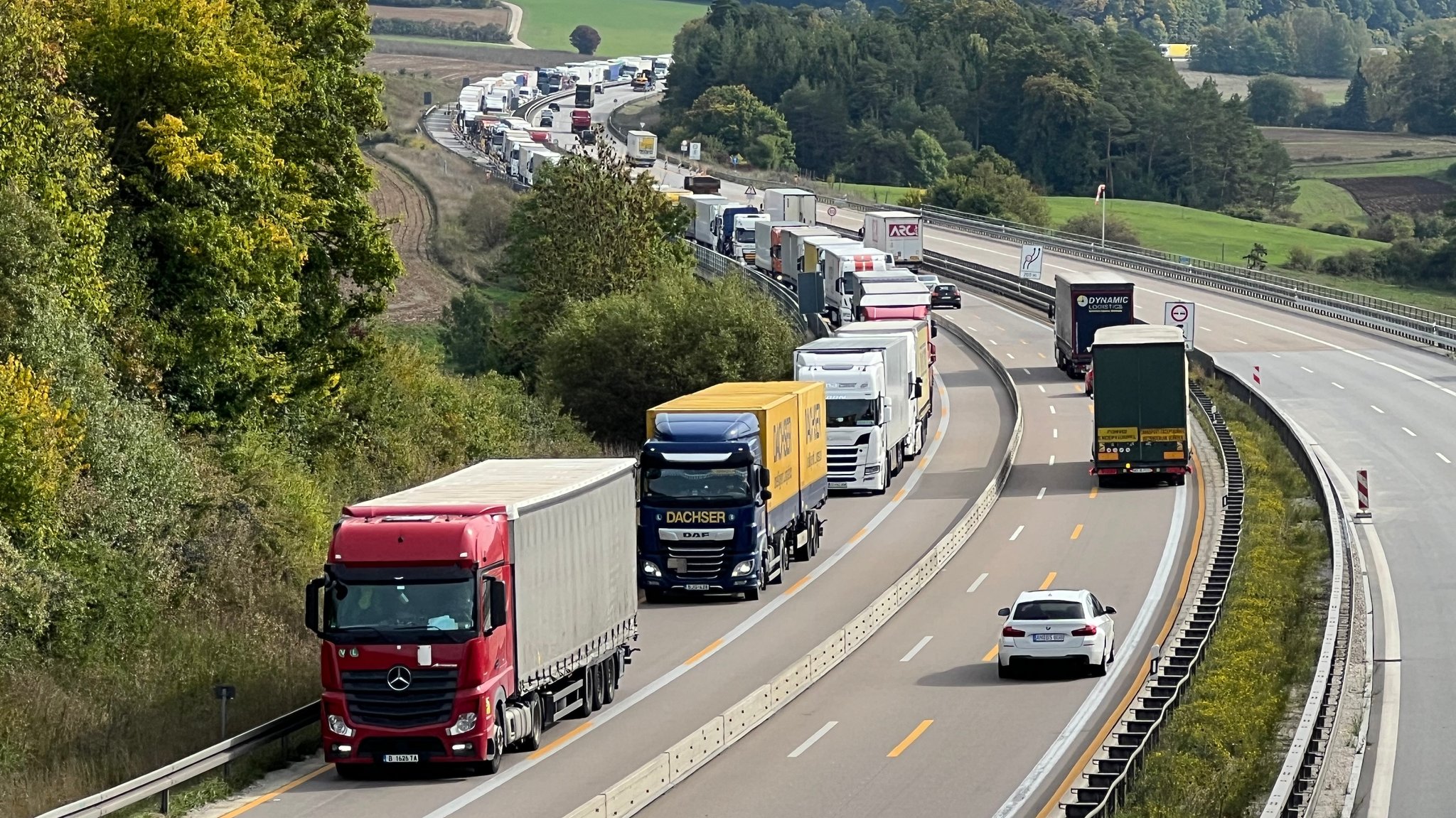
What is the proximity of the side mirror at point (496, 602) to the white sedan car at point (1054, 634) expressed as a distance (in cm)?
1059

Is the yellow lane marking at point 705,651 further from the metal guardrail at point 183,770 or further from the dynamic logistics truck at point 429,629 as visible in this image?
the metal guardrail at point 183,770

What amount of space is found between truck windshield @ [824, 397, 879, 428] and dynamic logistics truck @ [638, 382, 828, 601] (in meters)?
10.1

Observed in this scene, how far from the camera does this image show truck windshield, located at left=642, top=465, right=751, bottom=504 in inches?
1428

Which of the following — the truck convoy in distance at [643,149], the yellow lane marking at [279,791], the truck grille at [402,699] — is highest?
the truck convoy in distance at [643,149]

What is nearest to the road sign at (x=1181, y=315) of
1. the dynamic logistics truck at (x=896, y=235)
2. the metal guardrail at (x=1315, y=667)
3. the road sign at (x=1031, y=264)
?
the metal guardrail at (x=1315, y=667)

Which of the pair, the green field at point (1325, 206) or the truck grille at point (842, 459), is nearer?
the truck grille at point (842, 459)

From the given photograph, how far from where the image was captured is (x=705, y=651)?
109 ft

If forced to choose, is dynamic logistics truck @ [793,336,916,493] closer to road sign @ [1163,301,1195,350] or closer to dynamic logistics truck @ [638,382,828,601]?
dynamic logistics truck @ [638,382,828,601]

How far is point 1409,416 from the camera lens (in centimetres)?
6294

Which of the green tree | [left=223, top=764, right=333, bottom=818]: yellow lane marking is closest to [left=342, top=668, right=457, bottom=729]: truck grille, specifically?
[left=223, top=764, right=333, bottom=818]: yellow lane marking

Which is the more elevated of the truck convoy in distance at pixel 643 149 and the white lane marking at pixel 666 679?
the truck convoy in distance at pixel 643 149

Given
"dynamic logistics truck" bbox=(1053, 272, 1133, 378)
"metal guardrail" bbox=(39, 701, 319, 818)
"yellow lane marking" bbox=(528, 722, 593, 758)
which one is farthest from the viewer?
"dynamic logistics truck" bbox=(1053, 272, 1133, 378)

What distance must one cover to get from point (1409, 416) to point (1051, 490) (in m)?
17.7

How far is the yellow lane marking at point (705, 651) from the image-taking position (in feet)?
106
